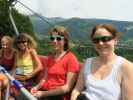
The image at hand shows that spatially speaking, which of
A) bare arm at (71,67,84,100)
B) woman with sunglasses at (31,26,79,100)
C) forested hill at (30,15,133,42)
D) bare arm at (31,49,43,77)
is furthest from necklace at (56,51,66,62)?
bare arm at (31,49,43,77)

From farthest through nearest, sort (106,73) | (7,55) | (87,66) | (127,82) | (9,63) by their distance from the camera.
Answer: (7,55) → (9,63) → (87,66) → (106,73) → (127,82)

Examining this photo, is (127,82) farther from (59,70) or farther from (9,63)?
(9,63)

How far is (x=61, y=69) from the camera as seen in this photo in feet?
16.3

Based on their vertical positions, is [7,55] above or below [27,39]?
below

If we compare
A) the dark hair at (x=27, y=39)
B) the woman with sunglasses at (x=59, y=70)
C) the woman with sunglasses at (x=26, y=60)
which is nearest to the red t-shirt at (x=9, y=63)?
the woman with sunglasses at (x=26, y=60)

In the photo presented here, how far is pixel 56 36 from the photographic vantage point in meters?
5.09

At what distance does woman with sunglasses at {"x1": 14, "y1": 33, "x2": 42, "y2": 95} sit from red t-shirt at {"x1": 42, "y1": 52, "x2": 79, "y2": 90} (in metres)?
0.82

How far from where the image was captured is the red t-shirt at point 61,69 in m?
4.92

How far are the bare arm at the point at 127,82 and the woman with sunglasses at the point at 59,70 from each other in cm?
88

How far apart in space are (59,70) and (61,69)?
0.02 metres

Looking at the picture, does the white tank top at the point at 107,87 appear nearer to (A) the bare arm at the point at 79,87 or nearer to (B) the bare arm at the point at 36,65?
(A) the bare arm at the point at 79,87

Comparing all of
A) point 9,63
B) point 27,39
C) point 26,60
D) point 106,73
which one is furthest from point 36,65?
point 106,73

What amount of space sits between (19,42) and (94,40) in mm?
1888

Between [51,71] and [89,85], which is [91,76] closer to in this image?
[89,85]
